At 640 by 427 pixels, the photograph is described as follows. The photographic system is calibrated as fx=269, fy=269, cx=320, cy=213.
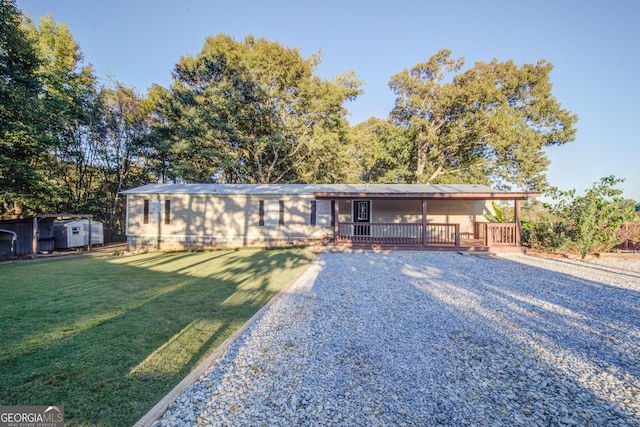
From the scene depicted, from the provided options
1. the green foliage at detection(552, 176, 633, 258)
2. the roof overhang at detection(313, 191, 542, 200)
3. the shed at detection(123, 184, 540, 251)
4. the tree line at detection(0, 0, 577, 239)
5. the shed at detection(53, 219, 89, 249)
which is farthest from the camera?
the tree line at detection(0, 0, 577, 239)

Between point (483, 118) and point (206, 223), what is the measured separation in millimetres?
19253

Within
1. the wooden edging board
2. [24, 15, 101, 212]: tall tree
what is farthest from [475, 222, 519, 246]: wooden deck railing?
[24, 15, 101, 212]: tall tree

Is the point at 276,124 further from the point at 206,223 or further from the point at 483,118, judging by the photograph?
the point at 483,118

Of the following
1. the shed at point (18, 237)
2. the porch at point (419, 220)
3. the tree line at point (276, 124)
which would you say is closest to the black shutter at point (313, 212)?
the porch at point (419, 220)

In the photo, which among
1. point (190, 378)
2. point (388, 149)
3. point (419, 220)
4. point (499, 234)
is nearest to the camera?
point (190, 378)

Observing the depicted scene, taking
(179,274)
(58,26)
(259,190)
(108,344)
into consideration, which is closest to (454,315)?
(108,344)

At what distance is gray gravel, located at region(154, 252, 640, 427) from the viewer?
83.6 inches

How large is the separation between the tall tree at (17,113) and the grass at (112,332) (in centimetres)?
727

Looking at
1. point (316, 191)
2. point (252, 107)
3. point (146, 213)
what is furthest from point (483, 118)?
point (146, 213)

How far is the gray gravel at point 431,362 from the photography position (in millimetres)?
2123

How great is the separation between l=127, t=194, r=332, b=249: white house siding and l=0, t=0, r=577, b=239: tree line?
6.08 meters

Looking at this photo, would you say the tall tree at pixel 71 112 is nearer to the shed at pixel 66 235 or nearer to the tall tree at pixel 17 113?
A: the tall tree at pixel 17 113

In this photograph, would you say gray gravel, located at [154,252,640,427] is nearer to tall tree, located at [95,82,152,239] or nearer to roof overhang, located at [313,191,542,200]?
roof overhang, located at [313,191,542,200]

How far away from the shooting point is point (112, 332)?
11.6 feet
